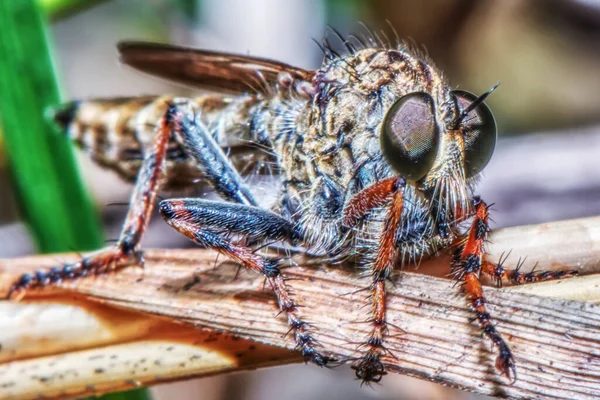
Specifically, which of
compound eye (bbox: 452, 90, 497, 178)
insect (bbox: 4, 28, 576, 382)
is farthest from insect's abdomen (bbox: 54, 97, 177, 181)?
compound eye (bbox: 452, 90, 497, 178)

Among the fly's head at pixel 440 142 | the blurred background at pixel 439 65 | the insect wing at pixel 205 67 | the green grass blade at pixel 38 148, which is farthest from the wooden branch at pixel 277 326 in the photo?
the blurred background at pixel 439 65

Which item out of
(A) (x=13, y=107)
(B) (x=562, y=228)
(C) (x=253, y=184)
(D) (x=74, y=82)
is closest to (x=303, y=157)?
(C) (x=253, y=184)

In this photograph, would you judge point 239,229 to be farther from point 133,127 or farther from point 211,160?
point 133,127

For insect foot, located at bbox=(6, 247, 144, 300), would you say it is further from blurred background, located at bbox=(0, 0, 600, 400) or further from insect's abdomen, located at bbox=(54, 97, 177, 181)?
blurred background, located at bbox=(0, 0, 600, 400)

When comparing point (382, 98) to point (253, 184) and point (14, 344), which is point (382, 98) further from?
point (14, 344)

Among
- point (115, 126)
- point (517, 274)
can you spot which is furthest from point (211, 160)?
point (517, 274)

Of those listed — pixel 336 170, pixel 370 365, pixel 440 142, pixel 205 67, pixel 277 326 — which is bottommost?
pixel 370 365
